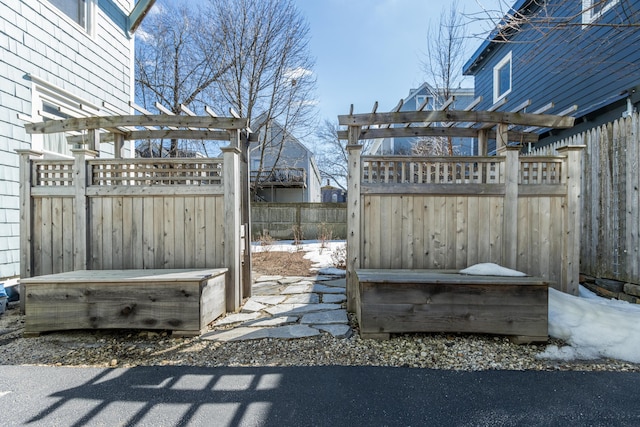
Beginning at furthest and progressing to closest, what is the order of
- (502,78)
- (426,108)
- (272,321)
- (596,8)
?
1. (426,108)
2. (502,78)
3. (596,8)
4. (272,321)

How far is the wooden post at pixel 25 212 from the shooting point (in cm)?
340

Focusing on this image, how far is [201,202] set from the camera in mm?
3381

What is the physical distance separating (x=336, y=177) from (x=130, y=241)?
56.2 feet

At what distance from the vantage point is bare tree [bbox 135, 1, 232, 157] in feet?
35.2

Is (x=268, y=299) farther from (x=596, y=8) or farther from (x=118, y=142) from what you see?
(x=596, y=8)

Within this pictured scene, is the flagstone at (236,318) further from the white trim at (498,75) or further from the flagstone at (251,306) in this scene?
the white trim at (498,75)

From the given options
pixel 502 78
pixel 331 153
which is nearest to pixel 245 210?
pixel 502 78

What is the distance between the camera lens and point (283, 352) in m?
2.52

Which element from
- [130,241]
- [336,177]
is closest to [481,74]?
[130,241]

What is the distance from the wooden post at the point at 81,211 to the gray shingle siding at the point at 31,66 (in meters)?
1.26

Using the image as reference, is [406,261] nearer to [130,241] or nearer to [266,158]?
[130,241]

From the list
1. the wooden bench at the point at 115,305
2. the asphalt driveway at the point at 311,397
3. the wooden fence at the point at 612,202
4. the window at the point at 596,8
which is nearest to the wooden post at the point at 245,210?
the wooden bench at the point at 115,305

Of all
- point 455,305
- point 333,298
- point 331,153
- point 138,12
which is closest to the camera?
point 455,305

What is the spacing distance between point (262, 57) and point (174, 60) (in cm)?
372
